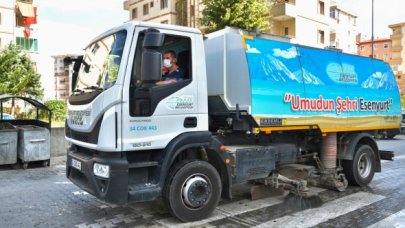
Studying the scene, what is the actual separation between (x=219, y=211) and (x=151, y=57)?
2.77m

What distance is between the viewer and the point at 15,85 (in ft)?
75.4

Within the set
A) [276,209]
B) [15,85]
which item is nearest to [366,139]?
[276,209]

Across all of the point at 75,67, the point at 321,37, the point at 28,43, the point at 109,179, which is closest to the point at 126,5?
the point at 28,43

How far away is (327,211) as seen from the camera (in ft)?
20.5

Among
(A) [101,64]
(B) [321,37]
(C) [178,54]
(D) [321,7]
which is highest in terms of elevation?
(D) [321,7]

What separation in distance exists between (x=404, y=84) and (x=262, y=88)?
71.5 metres

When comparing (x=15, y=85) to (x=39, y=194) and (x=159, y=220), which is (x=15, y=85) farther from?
(x=159, y=220)

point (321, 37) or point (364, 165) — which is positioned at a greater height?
point (321, 37)

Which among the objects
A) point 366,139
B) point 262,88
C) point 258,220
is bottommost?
point 258,220

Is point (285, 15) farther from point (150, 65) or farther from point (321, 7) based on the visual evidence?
point (150, 65)

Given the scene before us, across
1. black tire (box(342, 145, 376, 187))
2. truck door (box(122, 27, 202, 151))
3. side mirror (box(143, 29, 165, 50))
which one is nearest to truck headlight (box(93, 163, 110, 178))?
truck door (box(122, 27, 202, 151))

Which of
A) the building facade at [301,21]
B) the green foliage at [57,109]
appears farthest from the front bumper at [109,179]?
the building facade at [301,21]

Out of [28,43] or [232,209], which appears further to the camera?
[28,43]

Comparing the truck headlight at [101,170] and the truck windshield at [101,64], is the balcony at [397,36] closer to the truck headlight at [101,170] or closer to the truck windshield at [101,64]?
the truck windshield at [101,64]
